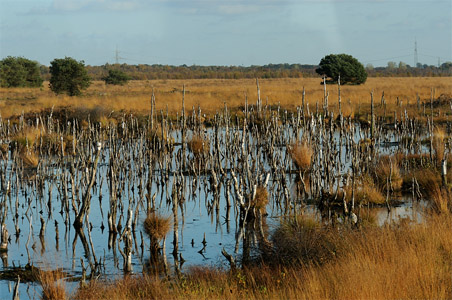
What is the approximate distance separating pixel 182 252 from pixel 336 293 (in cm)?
423

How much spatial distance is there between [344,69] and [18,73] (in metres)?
32.4

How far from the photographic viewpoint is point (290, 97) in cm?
3819

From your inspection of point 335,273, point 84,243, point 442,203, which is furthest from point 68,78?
point 335,273

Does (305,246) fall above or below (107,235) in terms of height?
above

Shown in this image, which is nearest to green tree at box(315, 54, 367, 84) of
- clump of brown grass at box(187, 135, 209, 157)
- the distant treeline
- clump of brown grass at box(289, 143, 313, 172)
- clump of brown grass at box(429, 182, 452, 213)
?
the distant treeline

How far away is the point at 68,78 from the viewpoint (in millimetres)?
43125

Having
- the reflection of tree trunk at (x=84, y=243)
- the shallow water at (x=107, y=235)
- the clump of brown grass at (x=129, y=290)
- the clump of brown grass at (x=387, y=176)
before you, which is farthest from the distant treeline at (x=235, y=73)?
the clump of brown grass at (x=129, y=290)

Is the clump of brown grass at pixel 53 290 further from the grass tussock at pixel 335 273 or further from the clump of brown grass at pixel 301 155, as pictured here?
the clump of brown grass at pixel 301 155

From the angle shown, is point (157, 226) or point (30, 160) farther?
point (30, 160)

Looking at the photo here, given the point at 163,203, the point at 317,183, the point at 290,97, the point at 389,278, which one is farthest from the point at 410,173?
the point at 290,97

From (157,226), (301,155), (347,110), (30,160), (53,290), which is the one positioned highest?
(347,110)

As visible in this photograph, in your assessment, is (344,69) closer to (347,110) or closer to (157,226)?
(347,110)

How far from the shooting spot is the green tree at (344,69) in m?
61.0

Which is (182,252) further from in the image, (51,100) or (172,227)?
(51,100)
